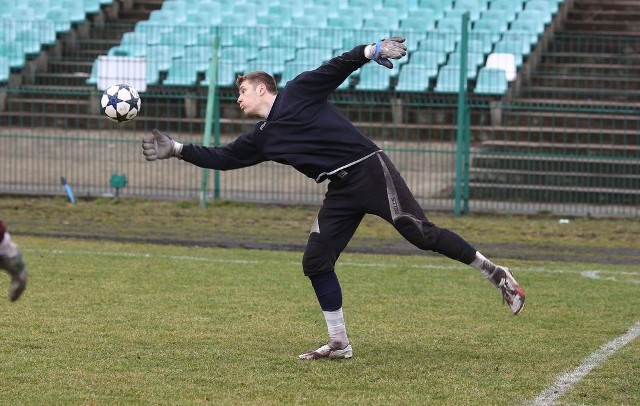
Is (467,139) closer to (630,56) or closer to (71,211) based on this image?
(630,56)

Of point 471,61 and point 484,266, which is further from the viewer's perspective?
point 471,61

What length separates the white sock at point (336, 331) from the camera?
747 centimetres

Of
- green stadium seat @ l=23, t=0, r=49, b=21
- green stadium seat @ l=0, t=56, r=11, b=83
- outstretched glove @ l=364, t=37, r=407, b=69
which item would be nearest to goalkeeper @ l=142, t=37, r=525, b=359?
outstretched glove @ l=364, t=37, r=407, b=69

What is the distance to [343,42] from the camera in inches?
789

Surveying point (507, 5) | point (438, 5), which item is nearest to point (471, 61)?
point (507, 5)

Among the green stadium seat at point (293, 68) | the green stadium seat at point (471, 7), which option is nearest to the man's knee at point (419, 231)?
the green stadium seat at point (293, 68)

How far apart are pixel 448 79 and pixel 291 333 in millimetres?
11185


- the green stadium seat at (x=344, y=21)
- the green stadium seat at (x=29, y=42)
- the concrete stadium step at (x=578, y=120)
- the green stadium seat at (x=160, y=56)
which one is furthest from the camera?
the green stadium seat at (x=344, y=21)

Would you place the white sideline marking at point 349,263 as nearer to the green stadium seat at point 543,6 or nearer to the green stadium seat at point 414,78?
the green stadium seat at point 414,78

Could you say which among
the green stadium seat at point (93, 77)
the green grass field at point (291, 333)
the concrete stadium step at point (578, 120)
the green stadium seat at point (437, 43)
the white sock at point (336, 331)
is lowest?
the green grass field at point (291, 333)

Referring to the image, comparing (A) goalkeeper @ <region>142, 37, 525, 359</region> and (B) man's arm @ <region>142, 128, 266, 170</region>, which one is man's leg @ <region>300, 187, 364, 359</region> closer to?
(A) goalkeeper @ <region>142, 37, 525, 359</region>

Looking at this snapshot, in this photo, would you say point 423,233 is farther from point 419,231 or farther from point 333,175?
point 333,175

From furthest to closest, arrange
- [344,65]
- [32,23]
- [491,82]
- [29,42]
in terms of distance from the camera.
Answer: [32,23] → [29,42] → [491,82] → [344,65]

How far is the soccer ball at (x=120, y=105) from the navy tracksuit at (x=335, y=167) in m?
1.42
